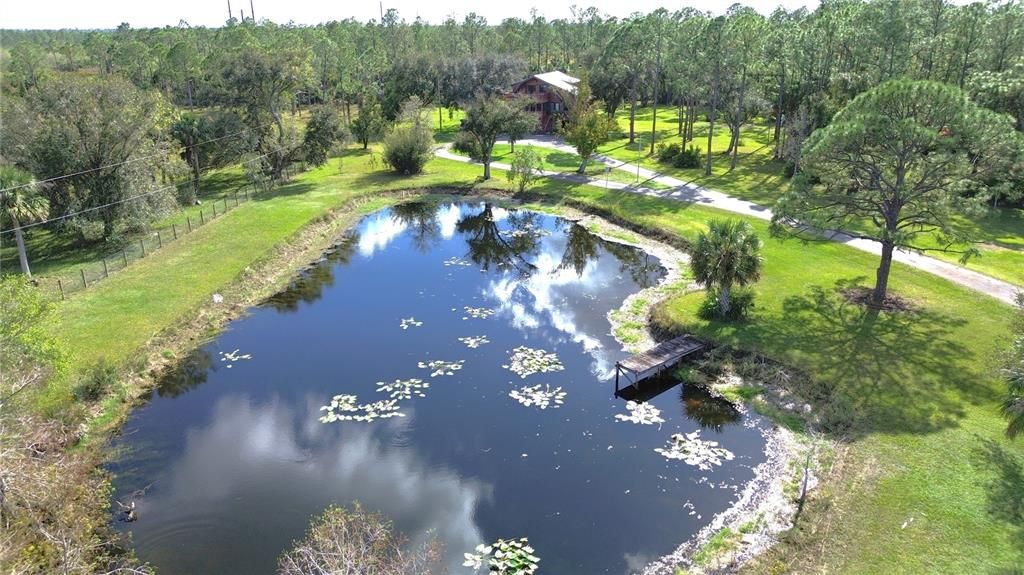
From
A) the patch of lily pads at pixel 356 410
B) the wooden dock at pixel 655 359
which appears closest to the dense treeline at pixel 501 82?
the wooden dock at pixel 655 359

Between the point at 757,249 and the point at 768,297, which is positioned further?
the point at 768,297

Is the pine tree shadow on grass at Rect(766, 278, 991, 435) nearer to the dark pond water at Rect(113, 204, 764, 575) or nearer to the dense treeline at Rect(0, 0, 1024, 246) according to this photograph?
the dark pond water at Rect(113, 204, 764, 575)

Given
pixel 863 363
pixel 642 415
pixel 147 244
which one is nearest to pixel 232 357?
pixel 147 244

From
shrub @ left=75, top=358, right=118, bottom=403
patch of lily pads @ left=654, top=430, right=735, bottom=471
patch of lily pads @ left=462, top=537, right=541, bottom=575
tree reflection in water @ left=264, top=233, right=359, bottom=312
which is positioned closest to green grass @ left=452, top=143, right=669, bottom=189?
tree reflection in water @ left=264, top=233, right=359, bottom=312

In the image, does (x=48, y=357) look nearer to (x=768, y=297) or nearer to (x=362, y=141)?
(x=768, y=297)

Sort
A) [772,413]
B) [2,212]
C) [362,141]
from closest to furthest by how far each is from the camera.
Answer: [772,413] < [2,212] < [362,141]

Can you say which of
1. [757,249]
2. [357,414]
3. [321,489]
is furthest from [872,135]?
[321,489]
